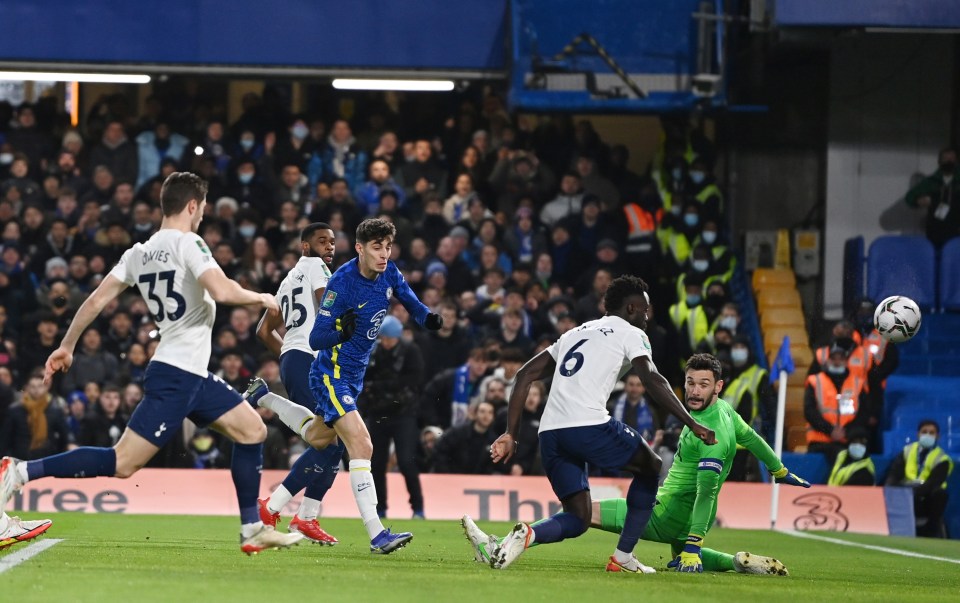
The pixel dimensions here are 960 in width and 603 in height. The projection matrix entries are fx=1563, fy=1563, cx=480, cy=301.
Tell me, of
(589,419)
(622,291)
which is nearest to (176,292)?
(589,419)

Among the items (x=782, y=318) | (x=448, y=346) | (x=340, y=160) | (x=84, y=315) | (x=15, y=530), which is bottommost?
(x=15, y=530)

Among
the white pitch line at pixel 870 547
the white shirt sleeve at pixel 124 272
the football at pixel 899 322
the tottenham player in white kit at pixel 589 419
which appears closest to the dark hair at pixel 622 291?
the tottenham player in white kit at pixel 589 419

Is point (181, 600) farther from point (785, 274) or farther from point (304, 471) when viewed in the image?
point (785, 274)

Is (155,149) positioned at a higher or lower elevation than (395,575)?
higher

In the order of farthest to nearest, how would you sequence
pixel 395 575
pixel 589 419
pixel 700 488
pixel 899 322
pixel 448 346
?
pixel 448 346 → pixel 899 322 → pixel 700 488 → pixel 589 419 → pixel 395 575

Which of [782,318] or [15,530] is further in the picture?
[782,318]

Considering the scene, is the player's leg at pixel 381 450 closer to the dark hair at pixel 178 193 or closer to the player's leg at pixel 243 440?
the player's leg at pixel 243 440

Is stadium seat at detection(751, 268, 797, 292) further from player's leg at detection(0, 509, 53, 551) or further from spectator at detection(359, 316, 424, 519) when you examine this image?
player's leg at detection(0, 509, 53, 551)

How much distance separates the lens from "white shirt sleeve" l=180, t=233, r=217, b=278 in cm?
872

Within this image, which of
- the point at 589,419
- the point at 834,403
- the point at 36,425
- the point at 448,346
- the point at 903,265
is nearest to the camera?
the point at 589,419

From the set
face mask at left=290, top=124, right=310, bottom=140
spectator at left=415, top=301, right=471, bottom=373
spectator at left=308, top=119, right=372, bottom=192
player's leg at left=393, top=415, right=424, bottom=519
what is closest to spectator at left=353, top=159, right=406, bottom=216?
spectator at left=308, top=119, right=372, bottom=192

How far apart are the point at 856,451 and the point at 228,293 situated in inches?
437

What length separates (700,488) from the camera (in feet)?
33.0

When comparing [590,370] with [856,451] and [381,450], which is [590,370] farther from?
[856,451]
